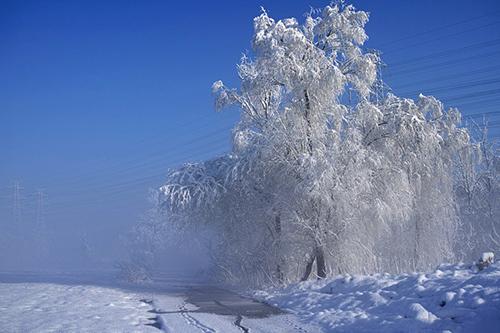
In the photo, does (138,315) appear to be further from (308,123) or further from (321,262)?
(308,123)

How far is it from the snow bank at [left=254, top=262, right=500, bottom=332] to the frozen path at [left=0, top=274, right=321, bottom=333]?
87cm

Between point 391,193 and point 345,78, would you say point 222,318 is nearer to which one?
point 391,193

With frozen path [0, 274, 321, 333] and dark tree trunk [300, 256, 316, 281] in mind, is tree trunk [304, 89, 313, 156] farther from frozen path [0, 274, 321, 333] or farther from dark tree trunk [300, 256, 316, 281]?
frozen path [0, 274, 321, 333]

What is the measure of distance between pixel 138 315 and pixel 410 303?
260 inches

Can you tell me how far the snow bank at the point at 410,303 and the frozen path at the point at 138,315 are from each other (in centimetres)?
87

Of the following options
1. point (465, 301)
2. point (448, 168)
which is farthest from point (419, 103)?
point (465, 301)

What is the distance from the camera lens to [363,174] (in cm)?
A: 1612

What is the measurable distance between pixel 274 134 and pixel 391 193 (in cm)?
511

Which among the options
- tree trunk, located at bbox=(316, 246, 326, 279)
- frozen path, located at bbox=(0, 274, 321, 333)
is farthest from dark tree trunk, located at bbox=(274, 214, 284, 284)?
frozen path, located at bbox=(0, 274, 321, 333)

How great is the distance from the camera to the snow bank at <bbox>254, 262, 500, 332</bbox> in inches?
302

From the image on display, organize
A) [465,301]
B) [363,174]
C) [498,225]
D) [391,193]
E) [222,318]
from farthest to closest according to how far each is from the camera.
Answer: [498,225], [391,193], [363,174], [222,318], [465,301]

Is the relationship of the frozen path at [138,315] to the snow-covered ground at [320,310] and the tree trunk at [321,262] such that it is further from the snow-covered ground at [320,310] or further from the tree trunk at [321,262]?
the tree trunk at [321,262]

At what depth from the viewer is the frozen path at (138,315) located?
9555 mm

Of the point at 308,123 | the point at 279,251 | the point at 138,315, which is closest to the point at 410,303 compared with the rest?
the point at 138,315
